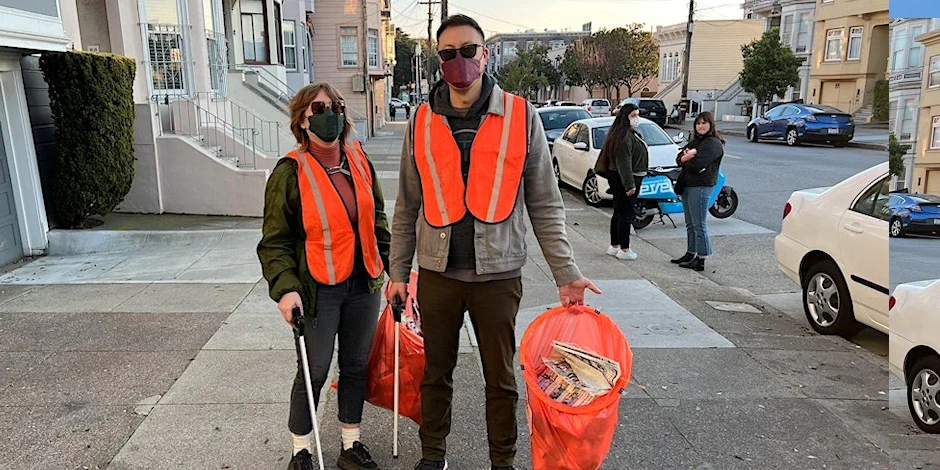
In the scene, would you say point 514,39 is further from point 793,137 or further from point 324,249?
point 324,249

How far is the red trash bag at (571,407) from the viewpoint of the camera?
2.62 m

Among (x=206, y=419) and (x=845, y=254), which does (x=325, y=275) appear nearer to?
(x=206, y=419)

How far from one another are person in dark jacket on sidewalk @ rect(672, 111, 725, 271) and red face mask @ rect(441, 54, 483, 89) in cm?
470

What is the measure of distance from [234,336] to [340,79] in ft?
85.6

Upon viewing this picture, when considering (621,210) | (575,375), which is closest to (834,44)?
(575,375)

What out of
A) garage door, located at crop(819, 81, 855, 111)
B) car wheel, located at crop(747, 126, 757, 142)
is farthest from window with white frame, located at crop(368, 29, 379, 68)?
garage door, located at crop(819, 81, 855, 111)

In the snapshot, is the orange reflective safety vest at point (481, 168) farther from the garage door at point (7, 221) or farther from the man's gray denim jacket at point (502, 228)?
the garage door at point (7, 221)

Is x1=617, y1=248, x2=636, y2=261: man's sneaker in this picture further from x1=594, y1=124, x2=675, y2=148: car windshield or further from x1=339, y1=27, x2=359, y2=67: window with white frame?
x1=339, y1=27, x2=359, y2=67: window with white frame

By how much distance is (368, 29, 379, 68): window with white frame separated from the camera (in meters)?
31.3

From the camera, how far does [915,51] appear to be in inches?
78.3

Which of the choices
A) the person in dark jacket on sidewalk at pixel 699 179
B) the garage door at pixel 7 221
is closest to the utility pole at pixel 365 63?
the garage door at pixel 7 221

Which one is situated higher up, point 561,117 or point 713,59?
point 713,59

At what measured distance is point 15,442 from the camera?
338 cm

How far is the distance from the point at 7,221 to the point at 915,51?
847cm
